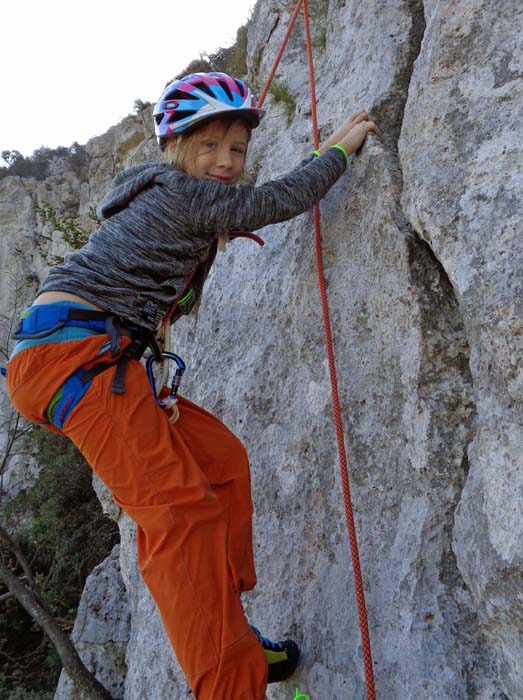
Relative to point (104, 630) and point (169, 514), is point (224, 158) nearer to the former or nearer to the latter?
point (169, 514)

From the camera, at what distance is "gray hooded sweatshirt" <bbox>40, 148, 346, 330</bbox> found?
2691 mm

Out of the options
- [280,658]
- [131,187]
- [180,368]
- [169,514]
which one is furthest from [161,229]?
[280,658]

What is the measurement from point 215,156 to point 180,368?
1.03 m

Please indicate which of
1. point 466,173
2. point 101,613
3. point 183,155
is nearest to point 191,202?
point 183,155

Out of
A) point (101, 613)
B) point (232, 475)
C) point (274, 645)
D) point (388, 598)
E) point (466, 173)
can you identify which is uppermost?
point (466, 173)

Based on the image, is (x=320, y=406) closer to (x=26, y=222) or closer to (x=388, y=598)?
(x=388, y=598)

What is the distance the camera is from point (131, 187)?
112 inches

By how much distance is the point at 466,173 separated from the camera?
2.28 meters

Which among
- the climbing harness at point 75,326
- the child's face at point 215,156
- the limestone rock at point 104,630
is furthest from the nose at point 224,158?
the limestone rock at point 104,630

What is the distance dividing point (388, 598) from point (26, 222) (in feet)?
75.7

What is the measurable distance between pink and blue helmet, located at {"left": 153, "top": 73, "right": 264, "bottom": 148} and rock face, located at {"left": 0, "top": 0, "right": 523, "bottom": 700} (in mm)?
690

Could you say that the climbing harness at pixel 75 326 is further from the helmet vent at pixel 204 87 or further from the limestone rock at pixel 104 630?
the limestone rock at pixel 104 630

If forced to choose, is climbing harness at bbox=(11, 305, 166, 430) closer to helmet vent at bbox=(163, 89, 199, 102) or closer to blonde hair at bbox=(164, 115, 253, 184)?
blonde hair at bbox=(164, 115, 253, 184)

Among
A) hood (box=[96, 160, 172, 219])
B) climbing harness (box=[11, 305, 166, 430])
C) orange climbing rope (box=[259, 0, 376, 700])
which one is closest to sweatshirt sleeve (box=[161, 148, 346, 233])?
hood (box=[96, 160, 172, 219])
